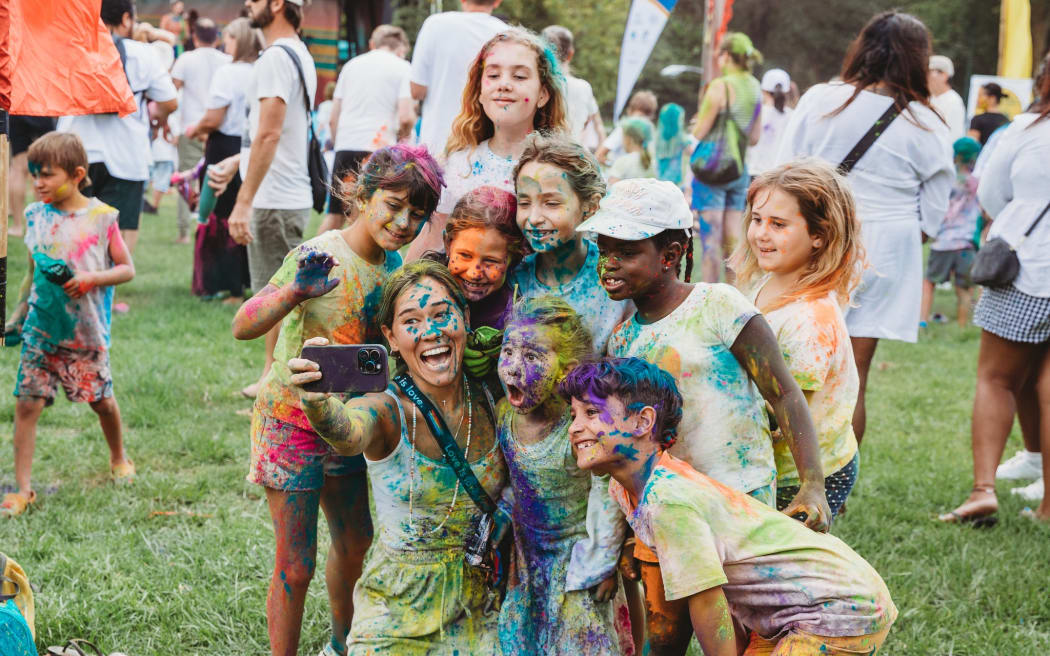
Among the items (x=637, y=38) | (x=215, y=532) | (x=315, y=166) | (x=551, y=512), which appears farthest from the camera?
(x=637, y=38)

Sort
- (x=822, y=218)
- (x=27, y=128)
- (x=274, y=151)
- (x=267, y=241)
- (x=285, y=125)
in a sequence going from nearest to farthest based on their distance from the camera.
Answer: (x=822, y=218) → (x=274, y=151) → (x=285, y=125) → (x=267, y=241) → (x=27, y=128)

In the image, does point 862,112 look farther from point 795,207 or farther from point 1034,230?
point 795,207

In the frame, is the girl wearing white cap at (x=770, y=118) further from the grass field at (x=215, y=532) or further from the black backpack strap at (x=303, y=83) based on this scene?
the black backpack strap at (x=303, y=83)

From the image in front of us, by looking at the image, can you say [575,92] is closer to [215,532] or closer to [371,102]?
[371,102]

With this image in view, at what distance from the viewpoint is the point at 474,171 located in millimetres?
3244

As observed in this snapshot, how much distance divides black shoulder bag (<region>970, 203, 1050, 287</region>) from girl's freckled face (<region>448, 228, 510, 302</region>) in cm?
261

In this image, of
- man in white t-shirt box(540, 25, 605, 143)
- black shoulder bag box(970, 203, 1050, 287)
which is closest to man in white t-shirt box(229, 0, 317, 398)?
man in white t-shirt box(540, 25, 605, 143)

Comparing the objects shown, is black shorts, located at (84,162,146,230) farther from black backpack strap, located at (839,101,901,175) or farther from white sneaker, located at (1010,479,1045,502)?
white sneaker, located at (1010,479,1045,502)

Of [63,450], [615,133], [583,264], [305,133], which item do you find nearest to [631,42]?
[615,133]

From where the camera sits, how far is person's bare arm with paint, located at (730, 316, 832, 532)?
8.18 feet

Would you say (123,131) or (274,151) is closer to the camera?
(274,151)

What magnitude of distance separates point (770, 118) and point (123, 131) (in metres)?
7.73

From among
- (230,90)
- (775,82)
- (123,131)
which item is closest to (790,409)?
(123,131)

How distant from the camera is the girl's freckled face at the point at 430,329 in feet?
8.67
